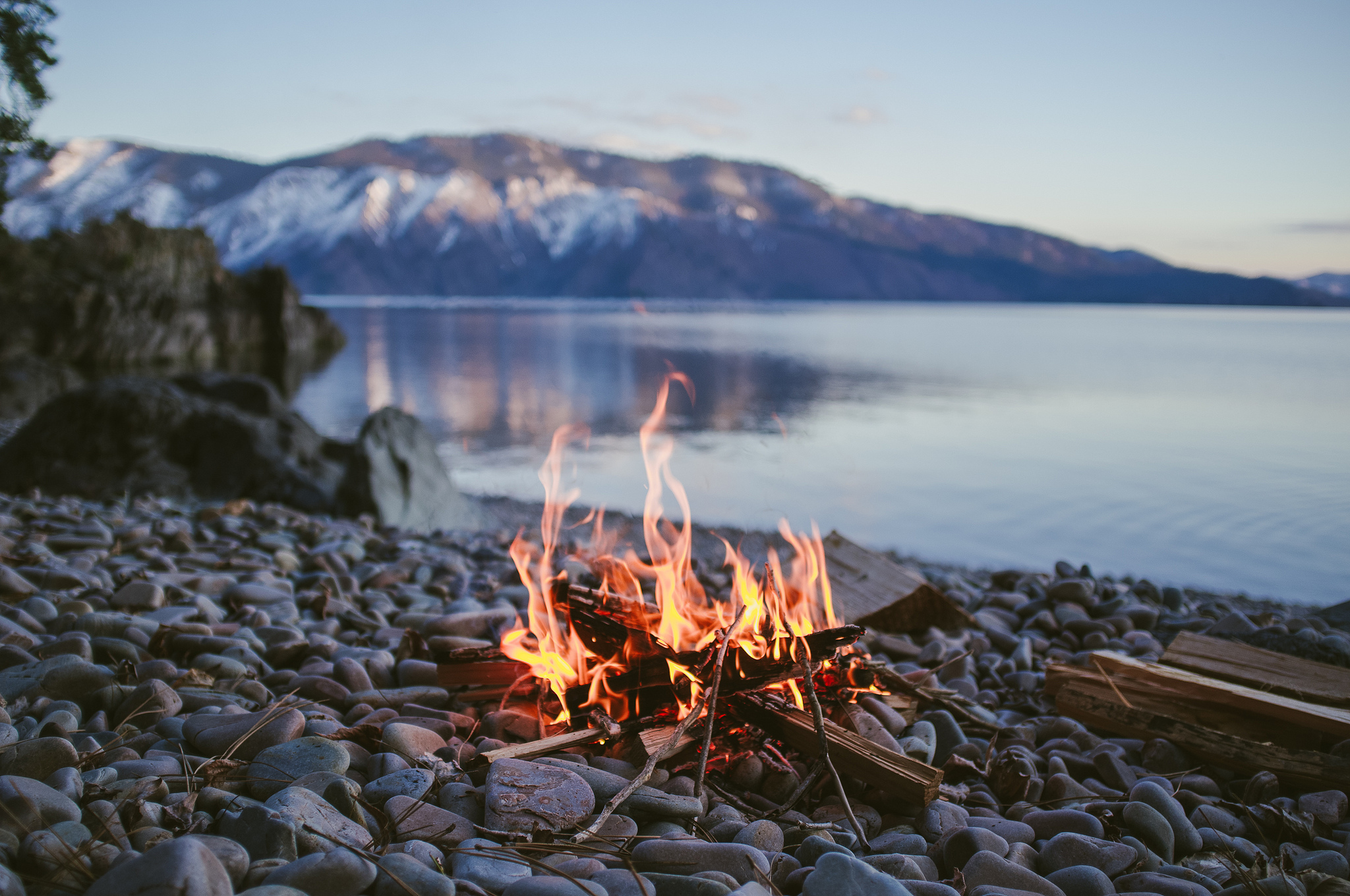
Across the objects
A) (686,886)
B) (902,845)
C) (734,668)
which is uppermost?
(734,668)

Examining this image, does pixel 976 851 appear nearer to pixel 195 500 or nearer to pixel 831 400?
pixel 195 500

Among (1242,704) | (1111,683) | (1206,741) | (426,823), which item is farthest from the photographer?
(1111,683)

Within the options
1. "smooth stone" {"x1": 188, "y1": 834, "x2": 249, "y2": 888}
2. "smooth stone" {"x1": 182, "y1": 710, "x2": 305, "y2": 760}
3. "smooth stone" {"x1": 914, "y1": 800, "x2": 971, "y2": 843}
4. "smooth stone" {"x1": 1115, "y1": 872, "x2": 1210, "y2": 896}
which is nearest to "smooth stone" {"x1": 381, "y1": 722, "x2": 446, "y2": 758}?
"smooth stone" {"x1": 182, "y1": 710, "x2": 305, "y2": 760}

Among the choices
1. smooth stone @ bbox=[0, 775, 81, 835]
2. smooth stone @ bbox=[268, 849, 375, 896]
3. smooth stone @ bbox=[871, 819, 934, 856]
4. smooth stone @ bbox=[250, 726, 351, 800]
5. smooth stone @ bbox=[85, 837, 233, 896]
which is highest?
smooth stone @ bbox=[85, 837, 233, 896]

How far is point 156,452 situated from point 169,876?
314 inches

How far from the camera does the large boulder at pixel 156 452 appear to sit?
8.06m

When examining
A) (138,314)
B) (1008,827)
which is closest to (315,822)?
(1008,827)

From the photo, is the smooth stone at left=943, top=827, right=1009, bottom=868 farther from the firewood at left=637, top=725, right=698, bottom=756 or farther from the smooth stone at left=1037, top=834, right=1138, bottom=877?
the firewood at left=637, top=725, right=698, bottom=756

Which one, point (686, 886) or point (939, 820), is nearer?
point (686, 886)

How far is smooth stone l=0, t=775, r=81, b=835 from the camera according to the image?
201 centimetres

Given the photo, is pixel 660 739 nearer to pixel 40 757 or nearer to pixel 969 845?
pixel 969 845

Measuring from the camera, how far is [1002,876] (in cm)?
235

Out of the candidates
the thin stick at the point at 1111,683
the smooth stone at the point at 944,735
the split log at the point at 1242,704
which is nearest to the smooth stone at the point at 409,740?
the smooth stone at the point at 944,735

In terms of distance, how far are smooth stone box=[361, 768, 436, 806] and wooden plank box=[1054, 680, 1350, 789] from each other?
286 cm
